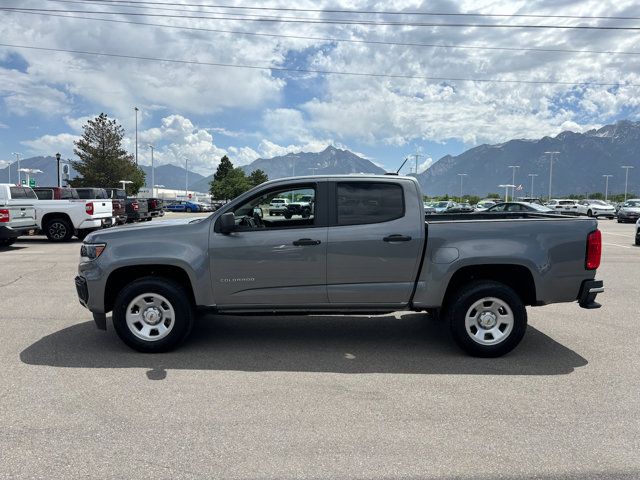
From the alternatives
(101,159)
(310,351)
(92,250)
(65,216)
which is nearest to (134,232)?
(92,250)

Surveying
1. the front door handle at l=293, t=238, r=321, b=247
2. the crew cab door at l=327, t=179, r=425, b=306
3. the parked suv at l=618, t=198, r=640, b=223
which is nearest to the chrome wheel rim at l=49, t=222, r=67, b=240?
the front door handle at l=293, t=238, r=321, b=247

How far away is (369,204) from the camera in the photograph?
17.5 ft

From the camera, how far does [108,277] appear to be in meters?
5.34

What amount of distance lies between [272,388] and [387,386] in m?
1.01

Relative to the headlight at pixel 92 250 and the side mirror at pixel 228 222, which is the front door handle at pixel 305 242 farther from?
the headlight at pixel 92 250

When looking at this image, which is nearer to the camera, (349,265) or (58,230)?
(349,265)

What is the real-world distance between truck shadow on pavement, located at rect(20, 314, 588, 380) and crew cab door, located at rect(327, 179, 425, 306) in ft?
2.09

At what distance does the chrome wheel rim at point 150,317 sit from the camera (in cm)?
529

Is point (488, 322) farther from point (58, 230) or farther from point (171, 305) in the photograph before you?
point (58, 230)

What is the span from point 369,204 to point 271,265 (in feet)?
3.94

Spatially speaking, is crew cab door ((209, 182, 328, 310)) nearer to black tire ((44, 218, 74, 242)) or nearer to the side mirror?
the side mirror

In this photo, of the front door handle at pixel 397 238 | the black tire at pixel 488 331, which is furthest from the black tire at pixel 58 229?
the black tire at pixel 488 331

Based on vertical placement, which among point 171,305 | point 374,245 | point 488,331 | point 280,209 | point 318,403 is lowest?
point 318,403

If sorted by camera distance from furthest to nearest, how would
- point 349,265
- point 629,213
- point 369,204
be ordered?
point 629,213 < point 369,204 < point 349,265
